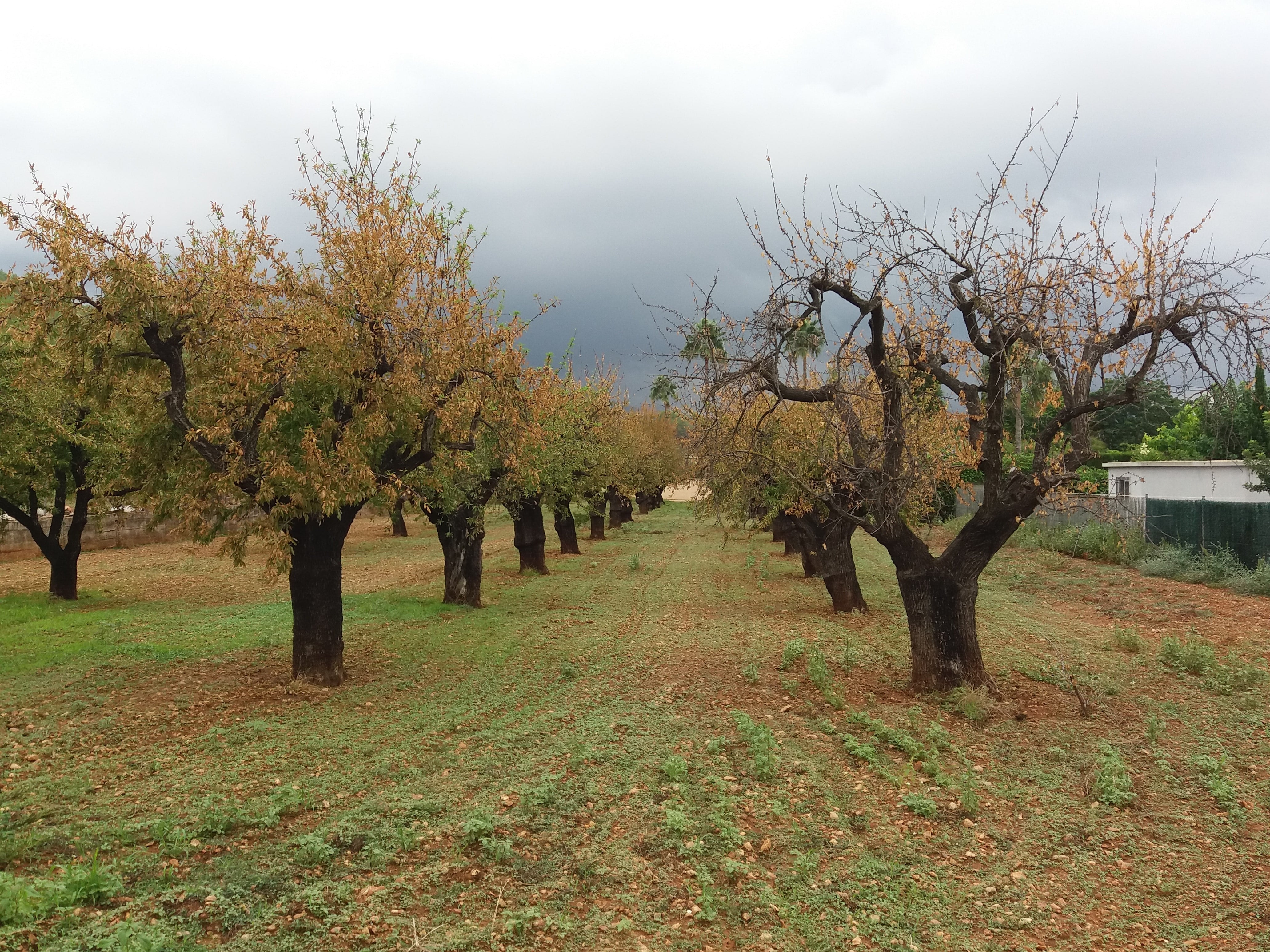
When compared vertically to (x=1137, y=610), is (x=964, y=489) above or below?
above

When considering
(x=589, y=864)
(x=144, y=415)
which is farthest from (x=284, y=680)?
(x=589, y=864)

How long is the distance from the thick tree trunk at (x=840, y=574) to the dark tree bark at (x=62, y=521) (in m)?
16.2

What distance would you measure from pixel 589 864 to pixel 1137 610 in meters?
16.1

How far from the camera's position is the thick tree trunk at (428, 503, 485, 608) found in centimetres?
1841

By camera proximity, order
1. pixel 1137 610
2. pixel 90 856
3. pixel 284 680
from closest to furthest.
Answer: pixel 90 856 < pixel 284 680 < pixel 1137 610

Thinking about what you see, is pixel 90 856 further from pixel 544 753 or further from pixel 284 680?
pixel 284 680

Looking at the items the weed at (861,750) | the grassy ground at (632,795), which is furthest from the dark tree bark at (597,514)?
the weed at (861,750)

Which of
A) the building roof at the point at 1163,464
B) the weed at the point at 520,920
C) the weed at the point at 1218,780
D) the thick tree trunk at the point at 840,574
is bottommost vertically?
the weed at the point at 1218,780

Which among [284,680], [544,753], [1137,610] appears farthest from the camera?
[1137,610]

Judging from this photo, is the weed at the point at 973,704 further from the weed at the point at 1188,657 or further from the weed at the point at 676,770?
the weed at the point at 1188,657

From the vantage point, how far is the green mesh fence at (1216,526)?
69.6 ft

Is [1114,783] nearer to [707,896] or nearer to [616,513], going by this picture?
[707,896]

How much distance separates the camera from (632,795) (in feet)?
22.5

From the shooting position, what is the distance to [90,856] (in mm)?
5637
